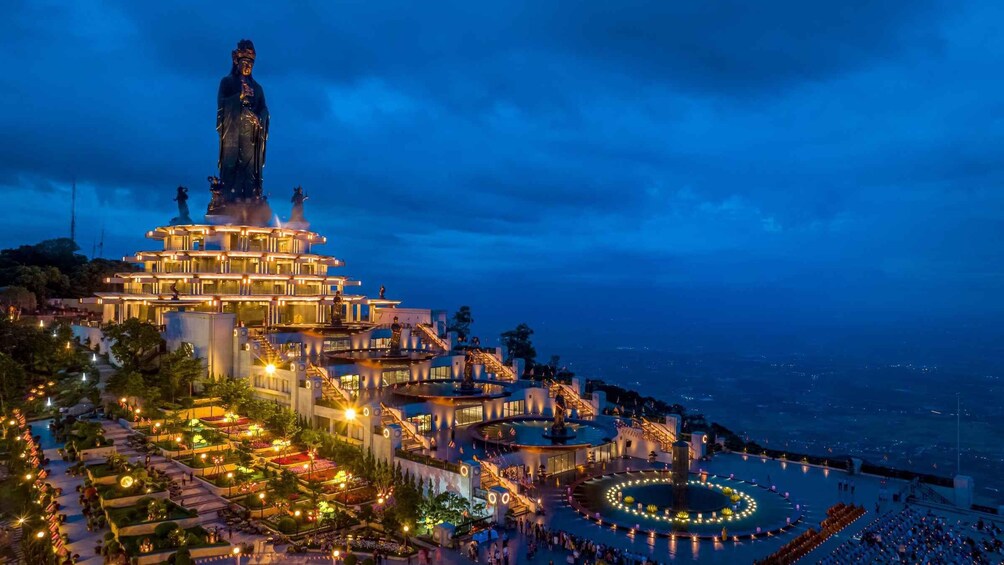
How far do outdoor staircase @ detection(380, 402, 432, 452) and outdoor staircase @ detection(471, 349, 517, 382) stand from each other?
16898 millimetres

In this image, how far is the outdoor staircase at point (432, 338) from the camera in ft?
193

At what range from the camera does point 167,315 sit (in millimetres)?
48531

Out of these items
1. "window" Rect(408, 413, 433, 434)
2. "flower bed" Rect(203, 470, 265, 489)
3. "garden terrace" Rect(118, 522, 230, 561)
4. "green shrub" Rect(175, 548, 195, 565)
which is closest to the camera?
"green shrub" Rect(175, 548, 195, 565)

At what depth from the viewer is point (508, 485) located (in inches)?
1268

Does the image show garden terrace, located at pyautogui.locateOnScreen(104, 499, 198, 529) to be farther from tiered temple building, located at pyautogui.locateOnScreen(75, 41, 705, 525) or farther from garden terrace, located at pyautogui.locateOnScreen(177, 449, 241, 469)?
tiered temple building, located at pyautogui.locateOnScreen(75, 41, 705, 525)

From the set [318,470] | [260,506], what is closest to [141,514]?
[260,506]

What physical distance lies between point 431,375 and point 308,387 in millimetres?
12367

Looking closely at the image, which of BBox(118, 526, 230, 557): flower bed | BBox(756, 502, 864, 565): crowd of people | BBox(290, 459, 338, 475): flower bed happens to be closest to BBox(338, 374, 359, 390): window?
BBox(290, 459, 338, 475): flower bed

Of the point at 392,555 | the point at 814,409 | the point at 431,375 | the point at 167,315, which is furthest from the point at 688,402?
the point at 392,555

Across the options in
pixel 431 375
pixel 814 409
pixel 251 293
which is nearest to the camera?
pixel 431 375

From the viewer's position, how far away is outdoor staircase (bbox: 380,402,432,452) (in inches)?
1411

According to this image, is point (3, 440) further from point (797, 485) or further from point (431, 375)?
point (797, 485)

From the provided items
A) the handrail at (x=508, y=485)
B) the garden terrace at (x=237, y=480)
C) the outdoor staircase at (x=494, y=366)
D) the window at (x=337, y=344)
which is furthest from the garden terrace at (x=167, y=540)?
the outdoor staircase at (x=494, y=366)

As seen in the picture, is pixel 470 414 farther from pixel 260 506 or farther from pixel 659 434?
pixel 260 506
